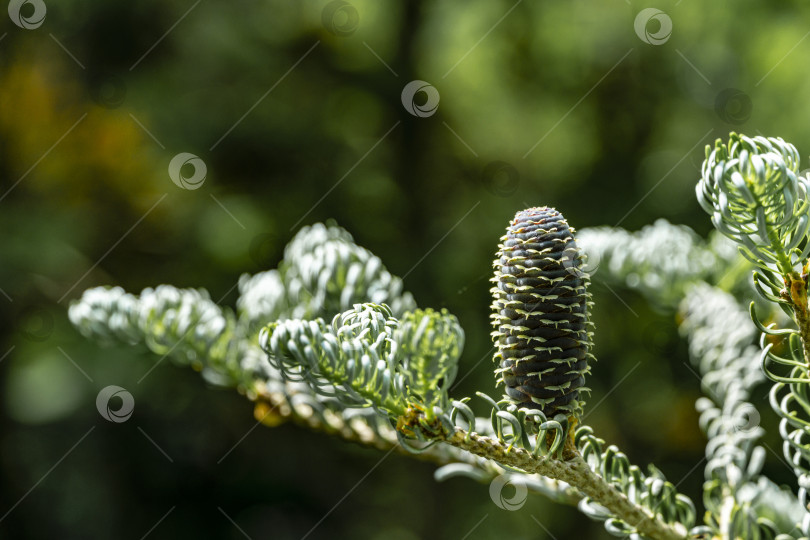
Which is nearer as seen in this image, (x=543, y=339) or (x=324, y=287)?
(x=543, y=339)

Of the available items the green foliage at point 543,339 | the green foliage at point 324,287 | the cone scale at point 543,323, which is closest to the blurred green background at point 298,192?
the green foliage at point 543,339

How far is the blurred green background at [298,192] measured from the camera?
5.68 ft

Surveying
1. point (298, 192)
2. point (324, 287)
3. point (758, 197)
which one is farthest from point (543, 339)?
point (298, 192)

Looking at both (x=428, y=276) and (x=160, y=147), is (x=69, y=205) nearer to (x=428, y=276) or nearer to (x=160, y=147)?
(x=160, y=147)

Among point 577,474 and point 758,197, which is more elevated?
point 758,197

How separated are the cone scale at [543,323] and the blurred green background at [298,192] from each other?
1.28 meters

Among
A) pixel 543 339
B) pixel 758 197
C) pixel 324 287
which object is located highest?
pixel 758 197

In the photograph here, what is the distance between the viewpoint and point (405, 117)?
2.10 m

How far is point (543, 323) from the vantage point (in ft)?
1.10

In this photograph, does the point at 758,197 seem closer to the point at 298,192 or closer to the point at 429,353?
the point at 429,353

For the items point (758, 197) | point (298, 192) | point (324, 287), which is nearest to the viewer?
point (758, 197)

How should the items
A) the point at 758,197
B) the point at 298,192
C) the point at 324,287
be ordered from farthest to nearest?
1. the point at 298,192
2. the point at 324,287
3. the point at 758,197

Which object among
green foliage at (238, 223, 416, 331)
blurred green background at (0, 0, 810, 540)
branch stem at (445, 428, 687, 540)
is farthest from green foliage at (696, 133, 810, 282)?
blurred green background at (0, 0, 810, 540)

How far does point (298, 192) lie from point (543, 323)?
1.73 m
